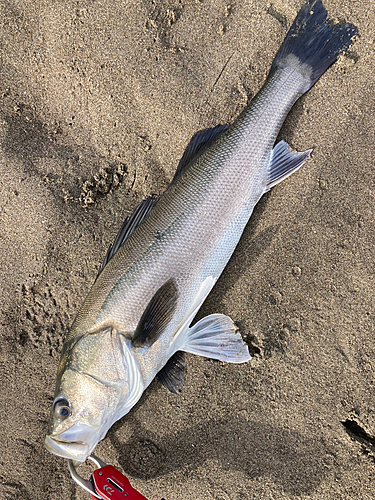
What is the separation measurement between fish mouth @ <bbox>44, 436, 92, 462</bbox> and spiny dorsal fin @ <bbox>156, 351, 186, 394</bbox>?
0.69m

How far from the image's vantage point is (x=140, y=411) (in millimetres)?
2871

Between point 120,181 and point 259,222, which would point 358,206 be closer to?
point 259,222

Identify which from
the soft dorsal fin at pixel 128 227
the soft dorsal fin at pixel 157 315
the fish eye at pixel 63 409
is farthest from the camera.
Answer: the soft dorsal fin at pixel 128 227

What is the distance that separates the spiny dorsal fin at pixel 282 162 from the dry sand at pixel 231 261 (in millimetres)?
118

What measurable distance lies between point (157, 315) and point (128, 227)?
28.2 inches

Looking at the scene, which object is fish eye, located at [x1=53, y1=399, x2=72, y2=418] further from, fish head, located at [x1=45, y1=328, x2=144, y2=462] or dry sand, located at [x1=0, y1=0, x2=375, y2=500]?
dry sand, located at [x1=0, y1=0, x2=375, y2=500]

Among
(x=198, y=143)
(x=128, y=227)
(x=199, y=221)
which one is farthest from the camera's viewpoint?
(x=198, y=143)

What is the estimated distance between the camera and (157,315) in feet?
8.04

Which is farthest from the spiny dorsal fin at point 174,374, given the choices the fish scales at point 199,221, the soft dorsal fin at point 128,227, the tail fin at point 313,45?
the tail fin at point 313,45

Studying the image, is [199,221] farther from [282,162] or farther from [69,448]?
[69,448]

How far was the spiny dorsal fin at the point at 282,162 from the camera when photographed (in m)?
2.81

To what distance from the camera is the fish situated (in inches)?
93.0

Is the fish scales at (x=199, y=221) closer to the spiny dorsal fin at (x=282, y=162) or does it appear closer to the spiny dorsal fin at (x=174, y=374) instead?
the spiny dorsal fin at (x=282, y=162)

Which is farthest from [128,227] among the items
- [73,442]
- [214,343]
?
[73,442]
